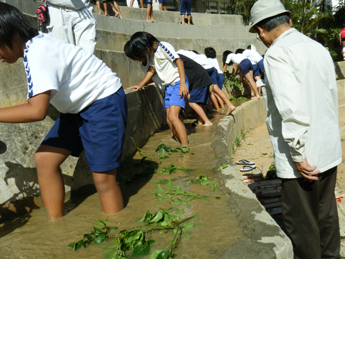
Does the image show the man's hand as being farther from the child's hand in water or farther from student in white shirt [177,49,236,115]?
student in white shirt [177,49,236,115]

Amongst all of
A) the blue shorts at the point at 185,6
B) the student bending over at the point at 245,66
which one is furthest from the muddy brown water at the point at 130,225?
the blue shorts at the point at 185,6

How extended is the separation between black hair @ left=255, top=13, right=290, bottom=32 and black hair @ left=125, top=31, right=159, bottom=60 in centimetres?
256

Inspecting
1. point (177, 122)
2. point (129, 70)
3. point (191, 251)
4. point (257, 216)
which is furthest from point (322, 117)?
point (129, 70)

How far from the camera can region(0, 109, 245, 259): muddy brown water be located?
247cm

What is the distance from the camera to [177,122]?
5.43m

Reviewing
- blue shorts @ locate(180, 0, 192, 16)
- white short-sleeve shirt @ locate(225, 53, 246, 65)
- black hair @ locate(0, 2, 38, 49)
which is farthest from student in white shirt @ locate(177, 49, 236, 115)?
blue shorts @ locate(180, 0, 192, 16)

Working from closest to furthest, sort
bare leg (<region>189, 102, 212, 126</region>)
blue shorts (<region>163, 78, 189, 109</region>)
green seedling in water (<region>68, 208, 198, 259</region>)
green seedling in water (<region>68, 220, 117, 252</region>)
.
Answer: green seedling in water (<region>68, 208, 198, 259</region>), green seedling in water (<region>68, 220, 117, 252</region>), blue shorts (<region>163, 78, 189, 109</region>), bare leg (<region>189, 102, 212, 126</region>)

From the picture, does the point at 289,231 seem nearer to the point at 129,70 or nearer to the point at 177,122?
the point at 177,122

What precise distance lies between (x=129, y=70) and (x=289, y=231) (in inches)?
226

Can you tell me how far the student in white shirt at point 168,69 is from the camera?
4.78 m

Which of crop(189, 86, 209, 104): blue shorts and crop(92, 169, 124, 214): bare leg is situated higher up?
crop(189, 86, 209, 104): blue shorts

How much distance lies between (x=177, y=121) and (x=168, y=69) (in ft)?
2.52

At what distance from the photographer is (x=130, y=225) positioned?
288 cm

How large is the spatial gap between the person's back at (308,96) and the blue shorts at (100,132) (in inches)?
46.7
